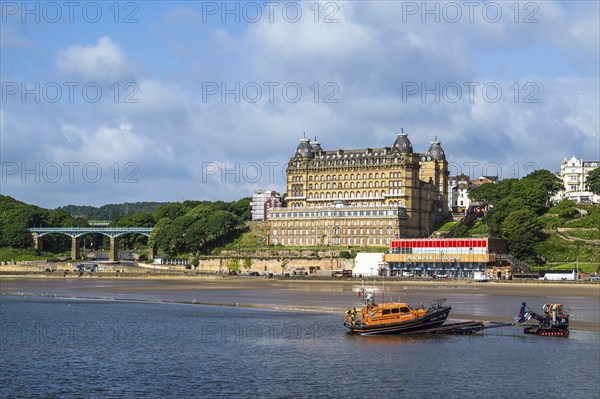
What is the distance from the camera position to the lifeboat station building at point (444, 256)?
14562 cm

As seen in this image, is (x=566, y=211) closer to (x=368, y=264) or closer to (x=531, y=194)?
(x=531, y=194)

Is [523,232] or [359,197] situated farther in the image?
[359,197]

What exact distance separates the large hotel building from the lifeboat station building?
1266cm

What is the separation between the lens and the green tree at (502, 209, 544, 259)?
149625mm

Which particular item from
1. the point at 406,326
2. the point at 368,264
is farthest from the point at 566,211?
the point at 406,326

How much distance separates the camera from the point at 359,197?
185 metres

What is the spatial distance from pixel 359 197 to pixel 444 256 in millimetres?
37713

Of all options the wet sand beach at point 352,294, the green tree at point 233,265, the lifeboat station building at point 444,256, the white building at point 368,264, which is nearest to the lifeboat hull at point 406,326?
the wet sand beach at point 352,294

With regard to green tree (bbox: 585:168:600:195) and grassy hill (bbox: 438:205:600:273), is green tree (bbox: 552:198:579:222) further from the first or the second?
green tree (bbox: 585:168:600:195)

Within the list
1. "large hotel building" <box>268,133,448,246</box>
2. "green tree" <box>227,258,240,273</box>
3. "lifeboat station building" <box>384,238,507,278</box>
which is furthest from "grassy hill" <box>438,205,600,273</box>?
"green tree" <box>227,258,240,273</box>

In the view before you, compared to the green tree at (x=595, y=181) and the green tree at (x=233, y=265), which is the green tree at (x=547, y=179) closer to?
the green tree at (x=595, y=181)

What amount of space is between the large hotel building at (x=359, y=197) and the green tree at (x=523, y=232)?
77.4 feet

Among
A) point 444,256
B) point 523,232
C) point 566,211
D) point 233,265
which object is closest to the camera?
point 523,232

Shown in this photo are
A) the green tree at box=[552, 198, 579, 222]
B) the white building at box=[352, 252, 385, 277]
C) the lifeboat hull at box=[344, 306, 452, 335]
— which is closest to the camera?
the lifeboat hull at box=[344, 306, 452, 335]
